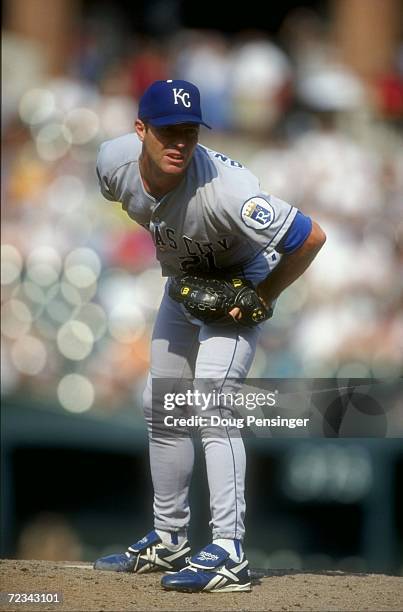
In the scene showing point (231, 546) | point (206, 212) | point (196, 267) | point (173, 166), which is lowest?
point (231, 546)

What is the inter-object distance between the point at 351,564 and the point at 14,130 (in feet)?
10.1

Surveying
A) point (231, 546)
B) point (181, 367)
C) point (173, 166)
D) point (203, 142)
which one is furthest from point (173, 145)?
point (203, 142)

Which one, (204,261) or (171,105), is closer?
(171,105)

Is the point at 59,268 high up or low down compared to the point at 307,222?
up

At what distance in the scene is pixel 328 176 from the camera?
568 centimetres

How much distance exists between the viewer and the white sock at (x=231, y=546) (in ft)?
10.1

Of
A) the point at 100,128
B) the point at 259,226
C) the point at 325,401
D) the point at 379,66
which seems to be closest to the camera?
the point at 259,226

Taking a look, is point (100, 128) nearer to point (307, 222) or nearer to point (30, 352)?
point (30, 352)

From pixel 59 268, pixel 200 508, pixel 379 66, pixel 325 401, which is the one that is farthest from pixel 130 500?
pixel 379 66

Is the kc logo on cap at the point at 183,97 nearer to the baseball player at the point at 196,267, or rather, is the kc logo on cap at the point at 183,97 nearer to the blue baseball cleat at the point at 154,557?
the baseball player at the point at 196,267

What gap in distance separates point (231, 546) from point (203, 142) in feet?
10.4

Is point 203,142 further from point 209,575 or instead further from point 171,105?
point 209,575

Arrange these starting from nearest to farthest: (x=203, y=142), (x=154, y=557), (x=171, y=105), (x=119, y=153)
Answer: (x=171, y=105) → (x=119, y=153) → (x=154, y=557) → (x=203, y=142)

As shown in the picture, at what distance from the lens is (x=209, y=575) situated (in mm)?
3053
